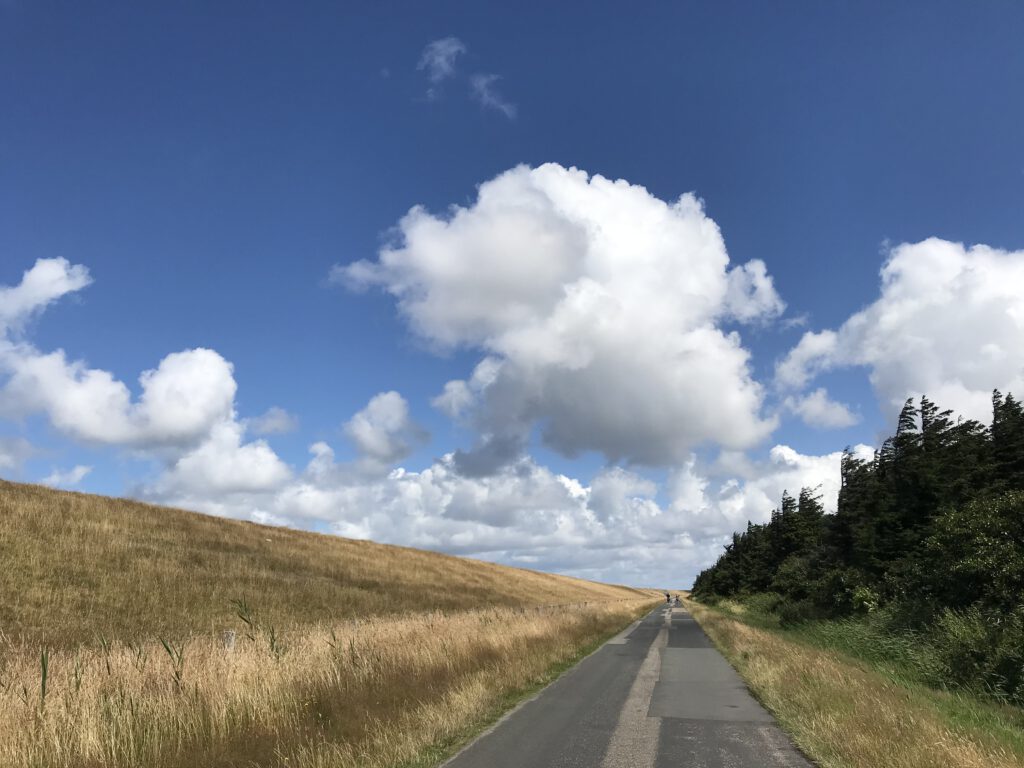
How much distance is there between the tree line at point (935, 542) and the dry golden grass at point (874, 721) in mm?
3918

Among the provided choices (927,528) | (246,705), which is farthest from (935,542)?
(246,705)

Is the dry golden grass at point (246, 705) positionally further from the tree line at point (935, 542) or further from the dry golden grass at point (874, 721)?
the tree line at point (935, 542)

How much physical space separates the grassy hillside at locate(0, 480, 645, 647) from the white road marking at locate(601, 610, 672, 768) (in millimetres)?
12044

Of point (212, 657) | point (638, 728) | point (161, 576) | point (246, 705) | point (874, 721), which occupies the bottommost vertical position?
point (638, 728)

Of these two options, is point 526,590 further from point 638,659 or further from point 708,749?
point 708,749

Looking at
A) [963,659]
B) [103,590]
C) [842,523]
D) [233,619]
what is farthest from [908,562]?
[103,590]

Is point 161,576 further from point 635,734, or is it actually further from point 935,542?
point 935,542

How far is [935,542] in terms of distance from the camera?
811 inches

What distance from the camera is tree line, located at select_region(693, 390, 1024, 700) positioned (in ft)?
55.1

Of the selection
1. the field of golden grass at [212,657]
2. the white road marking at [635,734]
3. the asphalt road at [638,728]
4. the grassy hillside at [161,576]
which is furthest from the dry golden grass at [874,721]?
the grassy hillside at [161,576]

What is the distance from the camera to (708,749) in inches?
345

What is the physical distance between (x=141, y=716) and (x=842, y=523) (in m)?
45.2

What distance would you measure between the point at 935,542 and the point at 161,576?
30249mm

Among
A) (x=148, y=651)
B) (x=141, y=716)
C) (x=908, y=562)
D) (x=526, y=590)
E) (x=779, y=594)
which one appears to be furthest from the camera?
(x=526, y=590)
